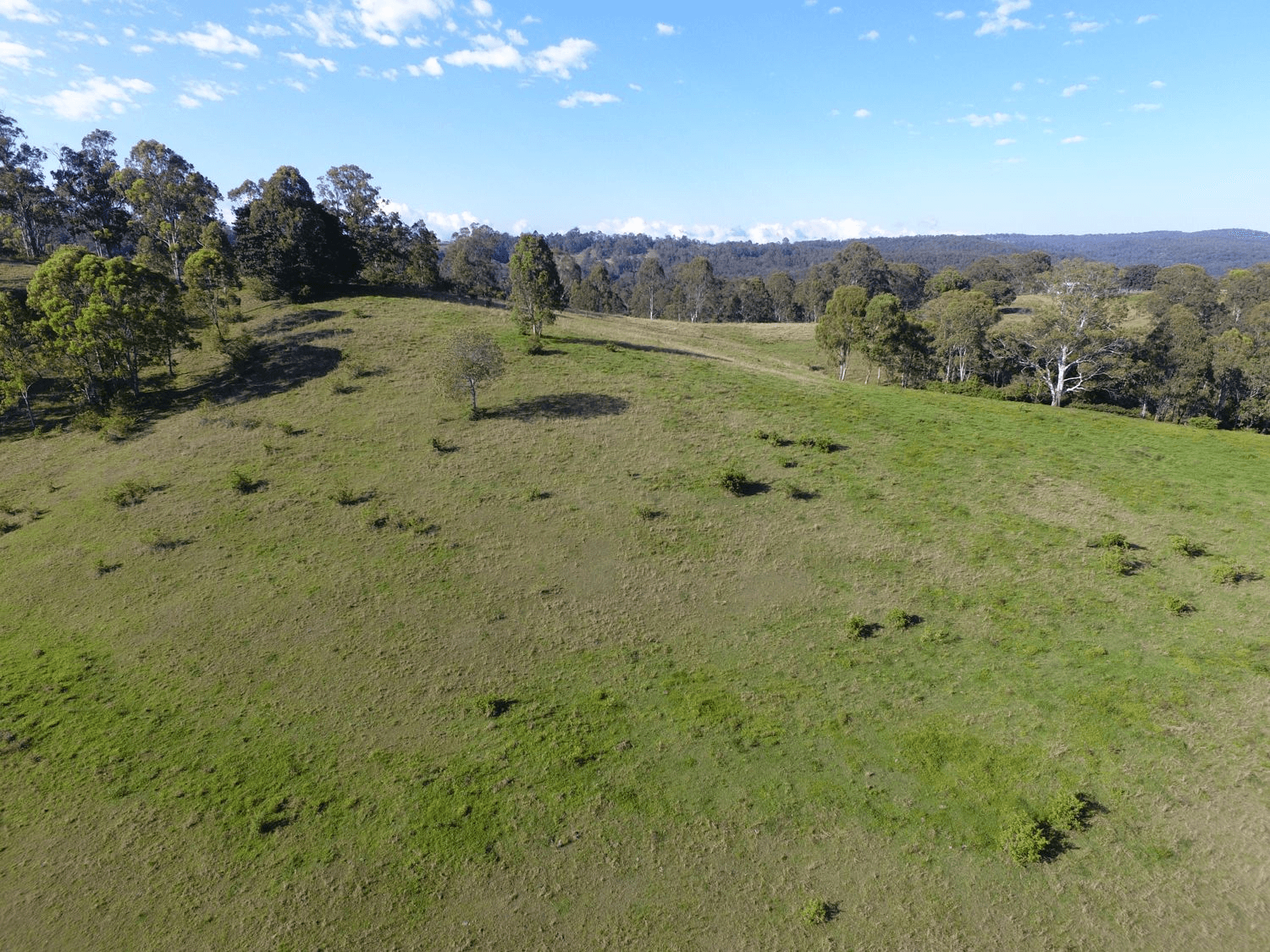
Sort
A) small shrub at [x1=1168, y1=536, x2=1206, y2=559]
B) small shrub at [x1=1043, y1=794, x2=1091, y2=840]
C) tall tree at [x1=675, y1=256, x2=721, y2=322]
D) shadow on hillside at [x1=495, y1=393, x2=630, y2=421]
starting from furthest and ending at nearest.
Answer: tall tree at [x1=675, y1=256, x2=721, y2=322]
shadow on hillside at [x1=495, y1=393, x2=630, y2=421]
small shrub at [x1=1168, y1=536, x2=1206, y2=559]
small shrub at [x1=1043, y1=794, x2=1091, y2=840]

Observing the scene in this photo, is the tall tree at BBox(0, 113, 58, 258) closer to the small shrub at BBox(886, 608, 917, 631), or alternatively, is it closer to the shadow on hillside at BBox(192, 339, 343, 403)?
the shadow on hillside at BBox(192, 339, 343, 403)

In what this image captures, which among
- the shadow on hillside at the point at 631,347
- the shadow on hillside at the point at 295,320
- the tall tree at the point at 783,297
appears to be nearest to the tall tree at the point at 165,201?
the shadow on hillside at the point at 295,320

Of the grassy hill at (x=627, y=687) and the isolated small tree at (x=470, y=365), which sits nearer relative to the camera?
the grassy hill at (x=627, y=687)

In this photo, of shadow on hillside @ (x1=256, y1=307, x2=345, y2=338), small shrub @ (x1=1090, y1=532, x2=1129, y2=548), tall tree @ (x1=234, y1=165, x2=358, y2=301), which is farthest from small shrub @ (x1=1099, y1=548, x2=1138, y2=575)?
tall tree @ (x1=234, y1=165, x2=358, y2=301)

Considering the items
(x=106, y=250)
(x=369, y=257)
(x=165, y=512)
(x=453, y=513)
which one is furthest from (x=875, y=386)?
(x=106, y=250)

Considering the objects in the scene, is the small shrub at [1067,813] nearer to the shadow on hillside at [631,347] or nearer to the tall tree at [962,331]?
the shadow on hillside at [631,347]

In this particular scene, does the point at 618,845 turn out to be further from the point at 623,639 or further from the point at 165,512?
the point at 165,512
